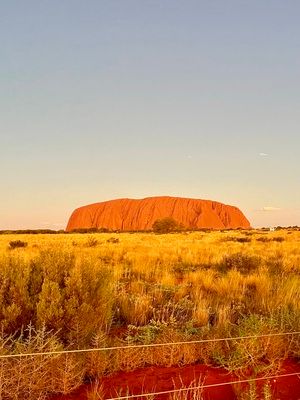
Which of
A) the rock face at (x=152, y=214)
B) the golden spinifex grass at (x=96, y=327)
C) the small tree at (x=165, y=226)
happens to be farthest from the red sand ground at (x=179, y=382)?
the rock face at (x=152, y=214)

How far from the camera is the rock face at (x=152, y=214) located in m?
172

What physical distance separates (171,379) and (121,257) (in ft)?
43.0

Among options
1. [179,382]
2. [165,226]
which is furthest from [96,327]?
[165,226]

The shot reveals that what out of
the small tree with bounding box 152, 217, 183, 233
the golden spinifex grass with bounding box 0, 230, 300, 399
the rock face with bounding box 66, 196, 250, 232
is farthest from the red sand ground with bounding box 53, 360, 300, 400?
the rock face with bounding box 66, 196, 250, 232

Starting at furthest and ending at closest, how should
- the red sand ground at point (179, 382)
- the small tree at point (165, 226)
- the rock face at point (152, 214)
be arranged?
the rock face at point (152, 214) → the small tree at point (165, 226) → the red sand ground at point (179, 382)

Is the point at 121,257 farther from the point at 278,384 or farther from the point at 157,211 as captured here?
the point at 157,211

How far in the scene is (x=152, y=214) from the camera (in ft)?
576

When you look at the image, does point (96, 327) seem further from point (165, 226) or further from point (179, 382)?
point (165, 226)

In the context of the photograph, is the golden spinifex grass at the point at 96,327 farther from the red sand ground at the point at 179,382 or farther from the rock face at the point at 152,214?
the rock face at the point at 152,214

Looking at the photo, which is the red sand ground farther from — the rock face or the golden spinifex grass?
the rock face

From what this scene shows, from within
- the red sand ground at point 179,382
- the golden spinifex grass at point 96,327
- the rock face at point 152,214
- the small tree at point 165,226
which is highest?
the rock face at point 152,214

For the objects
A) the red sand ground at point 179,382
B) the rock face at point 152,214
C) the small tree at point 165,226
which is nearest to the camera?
the red sand ground at point 179,382

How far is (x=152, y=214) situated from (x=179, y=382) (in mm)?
170958

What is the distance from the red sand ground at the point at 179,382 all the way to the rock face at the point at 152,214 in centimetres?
16058
